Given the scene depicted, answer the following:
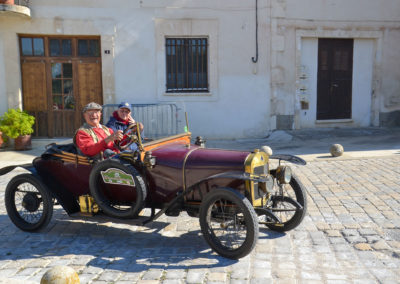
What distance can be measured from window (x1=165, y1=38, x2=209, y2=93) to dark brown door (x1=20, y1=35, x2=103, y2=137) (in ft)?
6.22

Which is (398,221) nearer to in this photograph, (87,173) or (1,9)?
(87,173)

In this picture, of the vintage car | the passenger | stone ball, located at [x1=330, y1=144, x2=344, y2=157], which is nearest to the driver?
the vintage car

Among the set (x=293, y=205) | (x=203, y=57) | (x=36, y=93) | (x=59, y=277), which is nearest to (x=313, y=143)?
(x=203, y=57)

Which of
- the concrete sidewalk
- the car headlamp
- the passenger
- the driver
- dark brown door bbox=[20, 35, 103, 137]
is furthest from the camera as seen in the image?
dark brown door bbox=[20, 35, 103, 137]

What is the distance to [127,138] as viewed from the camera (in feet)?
15.7

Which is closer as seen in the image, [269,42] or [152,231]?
[152,231]

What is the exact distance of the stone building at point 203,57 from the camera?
10.9m

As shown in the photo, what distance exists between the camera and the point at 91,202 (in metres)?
4.47

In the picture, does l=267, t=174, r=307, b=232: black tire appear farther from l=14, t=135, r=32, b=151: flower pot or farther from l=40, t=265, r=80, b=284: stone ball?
l=14, t=135, r=32, b=151: flower pot

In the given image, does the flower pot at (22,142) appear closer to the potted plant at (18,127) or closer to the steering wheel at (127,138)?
the potted plant at (18,127)

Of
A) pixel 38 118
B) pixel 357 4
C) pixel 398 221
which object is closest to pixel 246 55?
pixel 357 4

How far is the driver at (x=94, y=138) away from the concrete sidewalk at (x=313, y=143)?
4638 millimetres

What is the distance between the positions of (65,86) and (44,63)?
2.55 feet

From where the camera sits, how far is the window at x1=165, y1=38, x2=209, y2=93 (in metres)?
11.4
